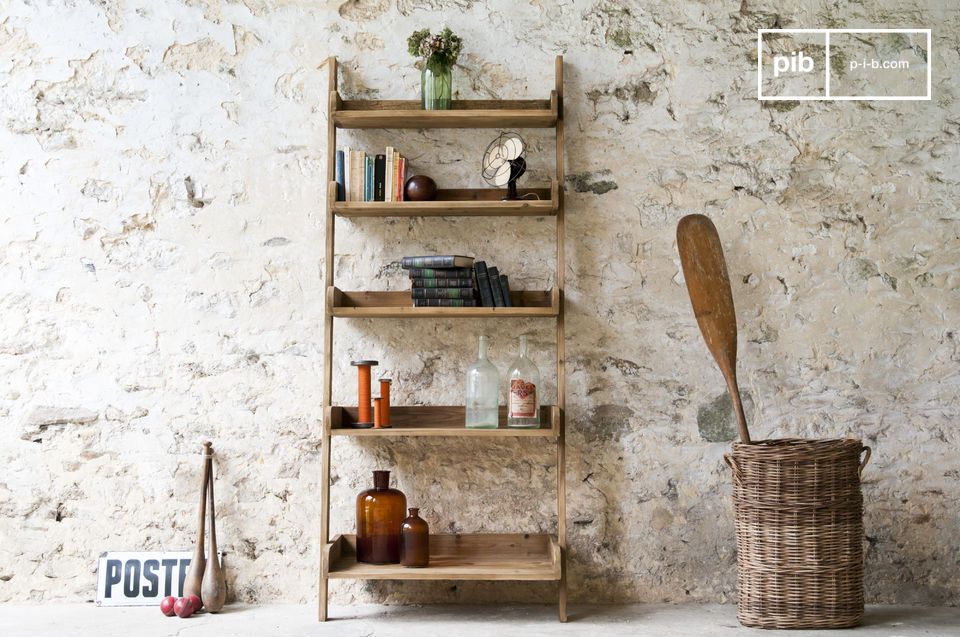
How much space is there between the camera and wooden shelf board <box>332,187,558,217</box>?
9.11 ft

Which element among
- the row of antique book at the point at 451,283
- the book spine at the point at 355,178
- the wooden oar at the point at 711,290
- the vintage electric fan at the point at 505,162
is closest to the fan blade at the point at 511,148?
the vintage electric fan at the point at 505,162

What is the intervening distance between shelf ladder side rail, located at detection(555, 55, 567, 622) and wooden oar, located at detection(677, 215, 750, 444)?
0.41 metres

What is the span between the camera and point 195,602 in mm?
2730

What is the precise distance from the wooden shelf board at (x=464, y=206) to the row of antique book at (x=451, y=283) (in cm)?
17

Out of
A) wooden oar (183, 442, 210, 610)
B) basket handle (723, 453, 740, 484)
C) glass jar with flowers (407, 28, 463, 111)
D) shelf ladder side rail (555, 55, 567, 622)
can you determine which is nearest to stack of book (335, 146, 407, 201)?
glass jar with flowers (407, 28, 463, 111)

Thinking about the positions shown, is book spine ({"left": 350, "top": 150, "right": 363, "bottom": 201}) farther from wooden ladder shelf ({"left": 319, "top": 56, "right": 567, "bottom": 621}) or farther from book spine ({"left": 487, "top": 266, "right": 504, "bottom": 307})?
book spine ({"left": 487, "top": 266, "right": 504, "bottom": 307})

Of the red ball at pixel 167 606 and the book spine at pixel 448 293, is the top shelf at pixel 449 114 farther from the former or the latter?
the red ball at pixel 167 606

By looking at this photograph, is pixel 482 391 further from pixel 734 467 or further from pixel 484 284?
pixel 734 467

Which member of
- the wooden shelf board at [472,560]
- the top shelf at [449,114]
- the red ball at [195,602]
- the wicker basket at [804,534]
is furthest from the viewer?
the top shelf at [449,114]

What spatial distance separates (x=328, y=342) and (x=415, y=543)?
0.72 metres

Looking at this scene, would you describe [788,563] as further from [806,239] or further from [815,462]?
[806,239]

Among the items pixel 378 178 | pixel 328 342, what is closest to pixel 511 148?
pixel 378 178

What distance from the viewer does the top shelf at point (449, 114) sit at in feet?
→ 9.26

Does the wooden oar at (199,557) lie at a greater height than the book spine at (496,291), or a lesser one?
lesser
